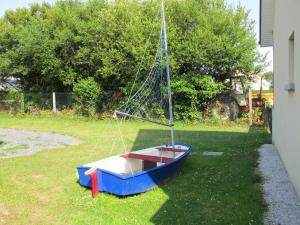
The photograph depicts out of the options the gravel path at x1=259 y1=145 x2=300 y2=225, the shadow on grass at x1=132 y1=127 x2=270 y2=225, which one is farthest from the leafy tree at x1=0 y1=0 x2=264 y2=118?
the gravel path at x1=259 y1=145 x2=300 y2=225

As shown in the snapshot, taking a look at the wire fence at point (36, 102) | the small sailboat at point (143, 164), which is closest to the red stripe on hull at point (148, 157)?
the small sailboat at point (143, 164)

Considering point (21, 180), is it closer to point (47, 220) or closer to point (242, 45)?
point (47, 220)

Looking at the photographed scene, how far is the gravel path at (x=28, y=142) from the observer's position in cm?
1217

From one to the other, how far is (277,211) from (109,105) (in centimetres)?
1751

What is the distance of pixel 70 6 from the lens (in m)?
24.7

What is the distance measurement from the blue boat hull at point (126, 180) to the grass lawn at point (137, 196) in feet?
0.47

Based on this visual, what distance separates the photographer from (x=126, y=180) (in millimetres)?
6828

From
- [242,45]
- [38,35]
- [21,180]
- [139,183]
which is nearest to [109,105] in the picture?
[38,35]

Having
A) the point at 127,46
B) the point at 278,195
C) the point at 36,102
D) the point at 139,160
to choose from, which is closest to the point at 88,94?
the point at 127,46

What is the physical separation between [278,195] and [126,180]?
8.70ft

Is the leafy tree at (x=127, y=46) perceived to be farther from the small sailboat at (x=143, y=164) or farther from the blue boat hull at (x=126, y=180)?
the blue boat hull at (x=126, y=180)

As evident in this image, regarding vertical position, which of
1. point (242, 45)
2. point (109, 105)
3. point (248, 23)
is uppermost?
point (248, 23)

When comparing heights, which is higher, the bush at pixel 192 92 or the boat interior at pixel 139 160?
the bush at pixel 192 92

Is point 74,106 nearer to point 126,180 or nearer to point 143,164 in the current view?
point 143,164
